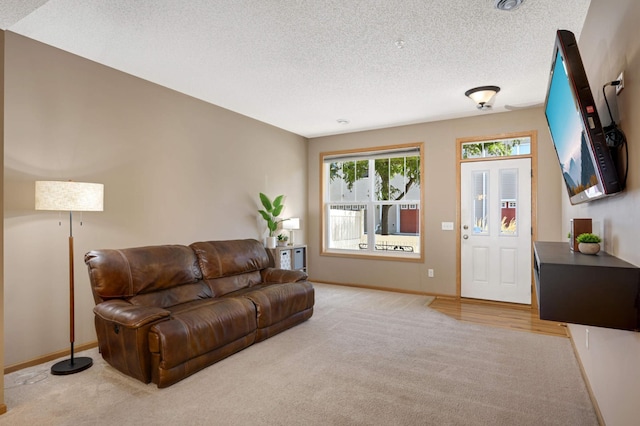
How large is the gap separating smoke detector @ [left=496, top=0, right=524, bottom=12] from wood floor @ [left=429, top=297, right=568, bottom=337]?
316cm

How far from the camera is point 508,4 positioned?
2395mm

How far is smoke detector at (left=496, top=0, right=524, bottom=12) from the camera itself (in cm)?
237

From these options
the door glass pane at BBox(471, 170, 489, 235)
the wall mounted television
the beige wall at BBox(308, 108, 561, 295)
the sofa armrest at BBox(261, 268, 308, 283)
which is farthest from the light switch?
the wall mounted television

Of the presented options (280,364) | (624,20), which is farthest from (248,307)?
(624,20)

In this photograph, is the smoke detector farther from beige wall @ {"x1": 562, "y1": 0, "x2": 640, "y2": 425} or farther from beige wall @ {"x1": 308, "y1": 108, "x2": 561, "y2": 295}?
beige wall @ {"x1": 308, "y1": 108, "x2": 561, "y2": 295}

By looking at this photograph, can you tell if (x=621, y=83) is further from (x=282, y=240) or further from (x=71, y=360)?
(x=282, y=240)

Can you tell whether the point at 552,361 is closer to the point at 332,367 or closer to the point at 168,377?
the point at 332,367

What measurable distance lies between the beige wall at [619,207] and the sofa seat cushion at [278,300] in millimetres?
2557

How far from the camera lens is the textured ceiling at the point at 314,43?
2.50 m

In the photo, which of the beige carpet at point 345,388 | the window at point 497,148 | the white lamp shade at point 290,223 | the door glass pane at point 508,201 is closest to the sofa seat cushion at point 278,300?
the beige carpet at point 345,388

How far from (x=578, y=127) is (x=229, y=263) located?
3339mm

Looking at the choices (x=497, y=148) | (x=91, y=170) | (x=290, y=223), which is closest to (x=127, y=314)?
(x=91, y=170)

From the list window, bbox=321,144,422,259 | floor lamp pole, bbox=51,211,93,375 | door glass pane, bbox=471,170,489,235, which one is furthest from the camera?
window, bbox=321,144,422,259

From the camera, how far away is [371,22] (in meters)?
2.68
